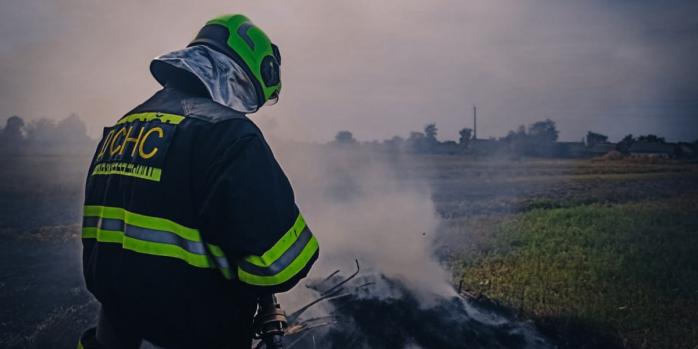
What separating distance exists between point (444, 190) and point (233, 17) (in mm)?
17043

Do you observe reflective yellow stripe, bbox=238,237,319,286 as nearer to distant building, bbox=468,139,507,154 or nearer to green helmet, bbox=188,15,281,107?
green helmet, bbox=188,15,281,107

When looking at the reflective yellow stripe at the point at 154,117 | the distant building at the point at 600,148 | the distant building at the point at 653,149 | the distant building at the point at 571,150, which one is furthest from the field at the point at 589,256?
the distant building at the point at 571,150

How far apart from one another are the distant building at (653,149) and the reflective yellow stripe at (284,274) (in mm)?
23388

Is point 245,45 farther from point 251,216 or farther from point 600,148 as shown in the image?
point 600,148

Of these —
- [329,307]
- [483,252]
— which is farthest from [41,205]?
[483,252]

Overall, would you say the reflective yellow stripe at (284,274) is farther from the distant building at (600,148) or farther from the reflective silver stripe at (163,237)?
the distant building at (600,148)

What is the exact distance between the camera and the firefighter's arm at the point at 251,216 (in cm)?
146

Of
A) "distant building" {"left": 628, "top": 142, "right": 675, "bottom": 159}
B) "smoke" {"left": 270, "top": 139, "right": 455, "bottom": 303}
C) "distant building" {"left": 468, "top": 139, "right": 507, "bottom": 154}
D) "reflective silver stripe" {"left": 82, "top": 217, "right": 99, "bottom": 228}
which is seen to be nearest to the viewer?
"reflective silver stripe" {"left": 82, "top": 217, "right": 99, "bottom": 228}

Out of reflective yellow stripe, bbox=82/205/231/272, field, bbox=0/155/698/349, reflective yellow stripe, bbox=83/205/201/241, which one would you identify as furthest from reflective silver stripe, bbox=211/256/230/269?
field, bbox=0/155/698/349

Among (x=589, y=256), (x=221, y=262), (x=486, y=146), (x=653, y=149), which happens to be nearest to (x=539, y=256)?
(x=589, y=256)

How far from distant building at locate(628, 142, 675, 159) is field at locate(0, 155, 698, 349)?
385 centimetres

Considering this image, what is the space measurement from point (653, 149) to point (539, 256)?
18.0 meters

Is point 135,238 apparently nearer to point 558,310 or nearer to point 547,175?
point 558,310

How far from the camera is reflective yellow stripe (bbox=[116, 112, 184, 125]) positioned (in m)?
1.61
